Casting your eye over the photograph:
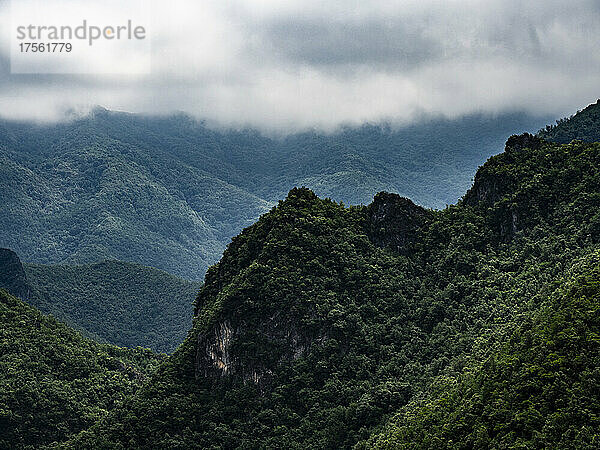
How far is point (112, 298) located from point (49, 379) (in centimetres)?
6409

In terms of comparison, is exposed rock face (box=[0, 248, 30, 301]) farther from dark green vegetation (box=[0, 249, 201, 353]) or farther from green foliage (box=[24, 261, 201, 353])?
green foliage (box=[24, 261, 201, 353])

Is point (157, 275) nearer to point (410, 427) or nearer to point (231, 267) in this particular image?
point (231, 267)

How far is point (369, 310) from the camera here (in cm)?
5503

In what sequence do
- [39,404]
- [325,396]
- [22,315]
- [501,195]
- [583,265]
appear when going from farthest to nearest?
[22,315], [39,404], [501,195], [325,396], [583,265]

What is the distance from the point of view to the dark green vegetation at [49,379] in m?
63.2

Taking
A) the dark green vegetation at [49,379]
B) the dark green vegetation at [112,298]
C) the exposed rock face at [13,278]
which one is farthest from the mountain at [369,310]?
the dark green vegetation at [112,298]

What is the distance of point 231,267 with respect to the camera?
60.2 meters

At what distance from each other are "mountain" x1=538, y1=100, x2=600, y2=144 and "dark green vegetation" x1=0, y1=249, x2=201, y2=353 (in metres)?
65.1

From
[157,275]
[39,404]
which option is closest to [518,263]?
[39,404]

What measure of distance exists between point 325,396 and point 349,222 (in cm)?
1614

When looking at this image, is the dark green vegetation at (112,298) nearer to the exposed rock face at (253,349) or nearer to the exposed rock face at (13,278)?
the exposed rock face at (13,278)

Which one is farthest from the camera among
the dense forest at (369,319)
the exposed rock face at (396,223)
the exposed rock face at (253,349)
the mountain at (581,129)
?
the mountain at (581,129)

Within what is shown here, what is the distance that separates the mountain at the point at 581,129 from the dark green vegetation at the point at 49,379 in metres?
56.4

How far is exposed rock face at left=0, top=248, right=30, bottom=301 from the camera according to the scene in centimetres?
11331
